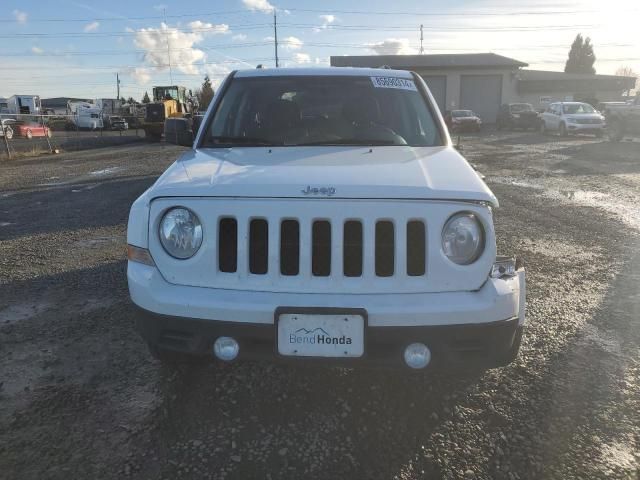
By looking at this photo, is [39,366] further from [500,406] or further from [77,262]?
[500,406]

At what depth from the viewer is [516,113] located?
3212cm

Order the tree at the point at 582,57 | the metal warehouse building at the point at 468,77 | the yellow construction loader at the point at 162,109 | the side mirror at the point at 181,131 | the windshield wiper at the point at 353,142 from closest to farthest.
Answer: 1. the windshield wiper at the point at 353,142
2. the side mirror at the point at 181,131
3. the yellow construction loader at the point at 162,109
4. the metal warehouse building at the point at 468,77
5. the tree at the point at 582,57

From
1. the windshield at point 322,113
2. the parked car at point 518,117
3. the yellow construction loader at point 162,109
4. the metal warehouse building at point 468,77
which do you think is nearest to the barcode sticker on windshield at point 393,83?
the windshield at point 322,113

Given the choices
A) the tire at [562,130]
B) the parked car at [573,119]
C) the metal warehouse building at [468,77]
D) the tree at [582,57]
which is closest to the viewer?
the parked car at [573,119]

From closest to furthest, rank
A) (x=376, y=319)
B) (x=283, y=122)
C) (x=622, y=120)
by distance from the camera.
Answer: (x=376, y=319), (x=283, y=122), (x=622, y=120)

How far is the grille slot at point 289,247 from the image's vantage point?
7.36ft

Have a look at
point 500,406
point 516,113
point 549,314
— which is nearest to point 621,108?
point 516,113

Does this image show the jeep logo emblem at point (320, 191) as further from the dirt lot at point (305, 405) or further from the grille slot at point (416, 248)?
the dirt lot at point (305, 405)

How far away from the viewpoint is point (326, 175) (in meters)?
2.41

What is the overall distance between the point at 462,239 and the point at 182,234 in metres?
1.29

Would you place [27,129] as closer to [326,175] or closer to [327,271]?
[326,175]

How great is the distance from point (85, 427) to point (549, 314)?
3.25 metres

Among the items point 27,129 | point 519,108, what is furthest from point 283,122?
point 27,129

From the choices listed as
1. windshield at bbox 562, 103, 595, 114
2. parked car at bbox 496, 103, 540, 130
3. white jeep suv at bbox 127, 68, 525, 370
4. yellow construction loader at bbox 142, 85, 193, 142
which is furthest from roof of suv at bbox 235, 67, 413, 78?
parked car at bbox 496, 103, 540, 130
